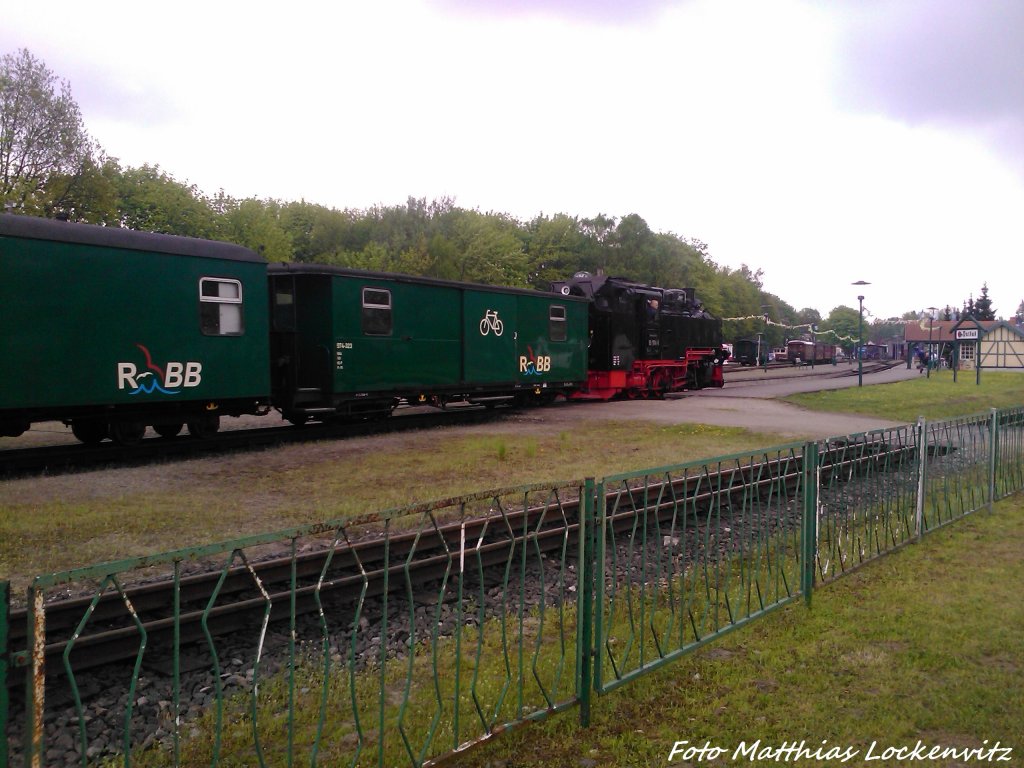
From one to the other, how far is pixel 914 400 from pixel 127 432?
79.8ft

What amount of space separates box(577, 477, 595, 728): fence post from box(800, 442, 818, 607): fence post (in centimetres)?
268

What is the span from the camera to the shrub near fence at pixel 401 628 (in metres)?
3.78

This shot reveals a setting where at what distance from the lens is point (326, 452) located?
44.6 feet

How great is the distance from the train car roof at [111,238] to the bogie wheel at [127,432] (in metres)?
2.79

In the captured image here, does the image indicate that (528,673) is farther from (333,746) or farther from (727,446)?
(727,446)

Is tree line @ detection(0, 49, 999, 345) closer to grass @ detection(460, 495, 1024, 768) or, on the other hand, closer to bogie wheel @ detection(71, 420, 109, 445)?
bogie wheel @ detection(71, 420, 109, 445)

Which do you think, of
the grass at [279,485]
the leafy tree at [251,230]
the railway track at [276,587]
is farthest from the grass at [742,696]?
the leafy tree at [251,230]

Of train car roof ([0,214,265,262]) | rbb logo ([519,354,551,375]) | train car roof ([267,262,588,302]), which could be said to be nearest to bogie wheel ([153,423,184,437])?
train car roof ([0,214,265,262])

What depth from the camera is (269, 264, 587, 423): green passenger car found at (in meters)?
14.8

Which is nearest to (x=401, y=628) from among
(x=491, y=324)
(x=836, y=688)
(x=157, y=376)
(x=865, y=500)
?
(x=836, y=688)

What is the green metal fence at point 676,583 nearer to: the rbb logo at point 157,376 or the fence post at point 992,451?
the fence post at point 992,451

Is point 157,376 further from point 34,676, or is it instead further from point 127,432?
point 34,676

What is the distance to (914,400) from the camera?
26672mm

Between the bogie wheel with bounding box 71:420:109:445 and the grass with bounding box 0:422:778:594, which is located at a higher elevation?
the bogie wheel with bounding box 71:420:109:445
